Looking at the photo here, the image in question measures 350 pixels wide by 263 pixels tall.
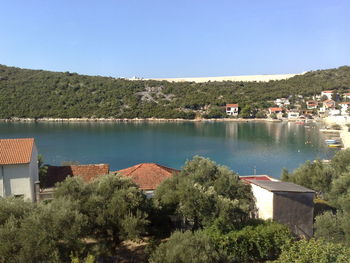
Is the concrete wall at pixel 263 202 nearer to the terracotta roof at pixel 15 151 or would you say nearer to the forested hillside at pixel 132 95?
the terracotta roof at pixel 15 151

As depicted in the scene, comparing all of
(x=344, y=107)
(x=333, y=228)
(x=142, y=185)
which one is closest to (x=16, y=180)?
(x=142, y=185)

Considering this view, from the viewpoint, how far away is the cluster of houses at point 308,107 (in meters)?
100

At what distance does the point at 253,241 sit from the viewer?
10.3 meters

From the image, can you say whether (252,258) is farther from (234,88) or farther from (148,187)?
(234,88)

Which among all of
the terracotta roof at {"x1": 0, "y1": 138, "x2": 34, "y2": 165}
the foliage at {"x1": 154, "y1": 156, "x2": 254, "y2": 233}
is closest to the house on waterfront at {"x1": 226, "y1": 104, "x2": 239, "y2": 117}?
the foliage at {"x1": 154, "y1": 156, "x2": 254, "y2": 233}

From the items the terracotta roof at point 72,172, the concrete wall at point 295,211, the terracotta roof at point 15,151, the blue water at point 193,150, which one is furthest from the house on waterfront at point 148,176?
the blue water at point 193,150

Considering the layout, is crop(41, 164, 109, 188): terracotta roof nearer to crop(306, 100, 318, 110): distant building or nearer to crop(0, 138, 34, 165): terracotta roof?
crop(0, 138, 34, 165): terracotta roof

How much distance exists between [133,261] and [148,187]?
5858 mm

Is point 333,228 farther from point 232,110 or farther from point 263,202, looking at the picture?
point 232,110

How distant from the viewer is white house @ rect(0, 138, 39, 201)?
14195 millimetres

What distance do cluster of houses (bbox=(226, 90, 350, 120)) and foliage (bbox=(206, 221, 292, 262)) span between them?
94.7 meters

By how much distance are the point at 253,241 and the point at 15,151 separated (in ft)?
39.1

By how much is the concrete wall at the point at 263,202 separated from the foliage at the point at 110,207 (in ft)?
16.8

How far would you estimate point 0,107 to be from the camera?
339 feet
